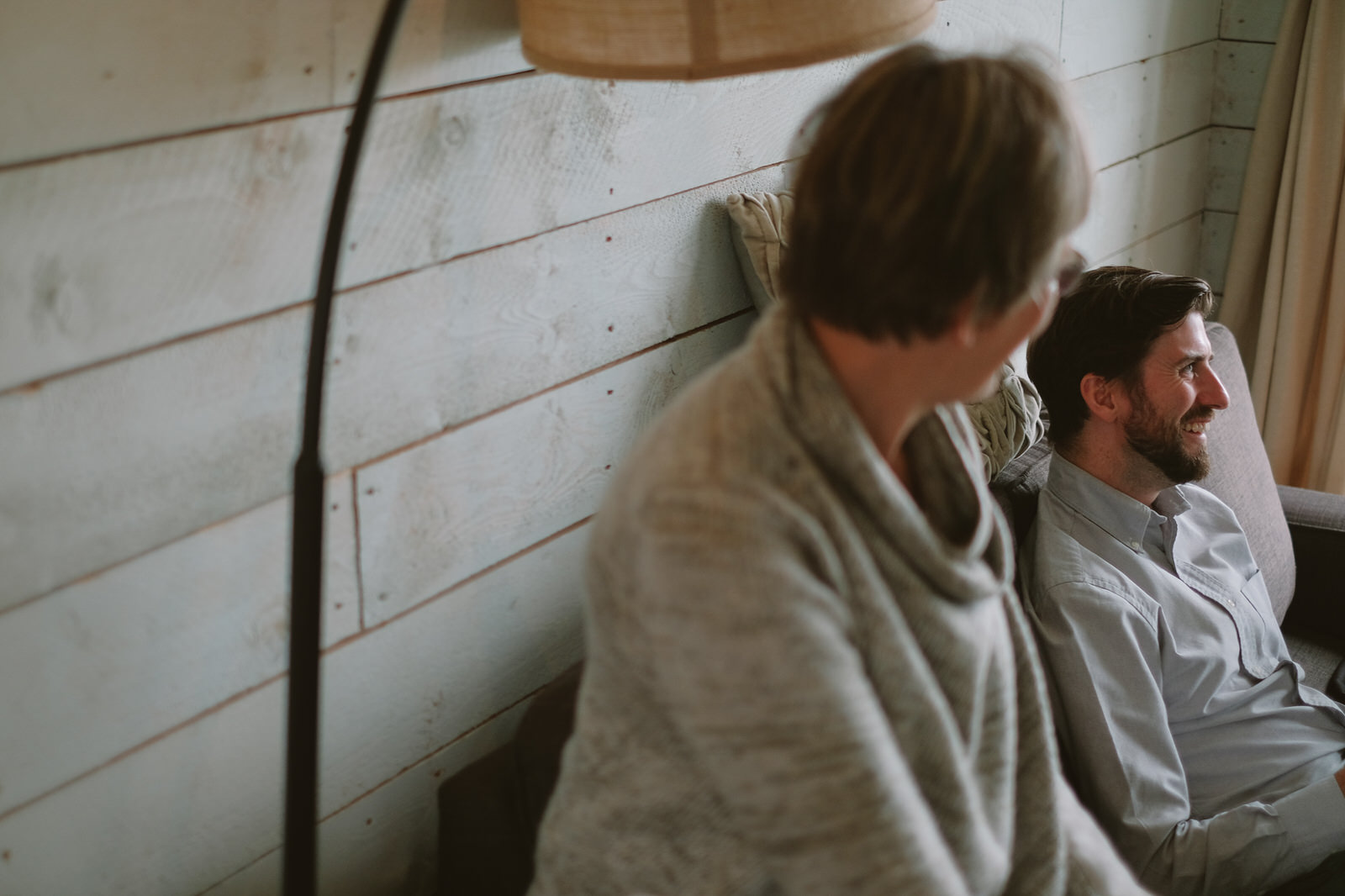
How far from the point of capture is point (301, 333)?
1.11 m

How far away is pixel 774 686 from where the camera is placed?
70 cm

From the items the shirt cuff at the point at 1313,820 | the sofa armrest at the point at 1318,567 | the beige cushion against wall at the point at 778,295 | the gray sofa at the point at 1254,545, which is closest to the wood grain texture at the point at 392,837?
the gray sofa at the point at 1254,545

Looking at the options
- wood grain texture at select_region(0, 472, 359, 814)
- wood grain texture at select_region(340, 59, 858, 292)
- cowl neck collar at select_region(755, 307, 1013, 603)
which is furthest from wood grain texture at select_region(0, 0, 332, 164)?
cowl neck collar at select_region(755, 307, 1013, 603)

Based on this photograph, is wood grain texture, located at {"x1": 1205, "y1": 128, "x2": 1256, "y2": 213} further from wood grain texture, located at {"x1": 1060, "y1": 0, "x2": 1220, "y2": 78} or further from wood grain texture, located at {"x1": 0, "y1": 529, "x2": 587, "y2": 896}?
wood grain texture, located at {"x1": 0, "y1": 529, "x2": 587, "y2": 896}

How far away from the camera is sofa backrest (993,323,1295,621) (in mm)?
1853

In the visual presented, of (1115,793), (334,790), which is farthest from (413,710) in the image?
(1115,793)

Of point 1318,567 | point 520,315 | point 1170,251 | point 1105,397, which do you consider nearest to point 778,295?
point 520,315

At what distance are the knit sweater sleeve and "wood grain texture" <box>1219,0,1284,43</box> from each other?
7.86 ft

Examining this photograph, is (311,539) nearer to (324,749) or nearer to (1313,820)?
(324,749)

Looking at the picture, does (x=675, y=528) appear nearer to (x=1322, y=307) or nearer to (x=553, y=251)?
(x=553, y=251)

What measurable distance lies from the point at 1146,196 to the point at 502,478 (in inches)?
72.0

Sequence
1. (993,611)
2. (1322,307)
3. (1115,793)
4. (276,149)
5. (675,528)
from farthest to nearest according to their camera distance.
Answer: (1322,307)
(1115,793)
(276,149)
(993,611)
(675,528)

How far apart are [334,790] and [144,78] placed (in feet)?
2.53

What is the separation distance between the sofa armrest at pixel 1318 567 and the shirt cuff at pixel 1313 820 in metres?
0.64
